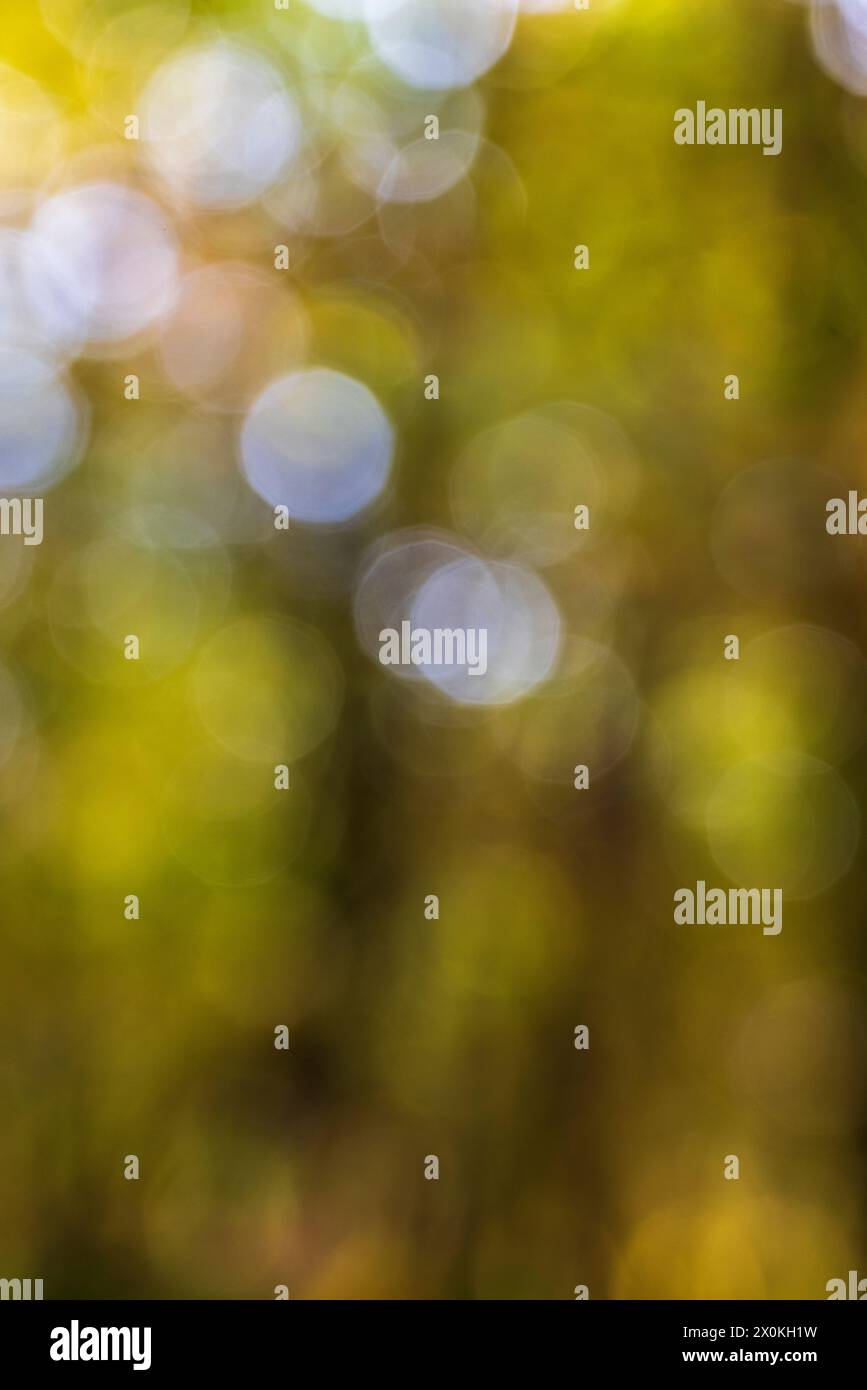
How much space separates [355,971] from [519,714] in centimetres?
21

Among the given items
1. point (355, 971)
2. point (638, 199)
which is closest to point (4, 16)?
point (638, 199)

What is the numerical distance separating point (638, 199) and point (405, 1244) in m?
0.73

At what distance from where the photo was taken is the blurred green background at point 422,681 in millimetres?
704

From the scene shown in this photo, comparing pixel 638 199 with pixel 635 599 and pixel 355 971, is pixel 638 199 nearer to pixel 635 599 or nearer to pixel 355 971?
pixel 635 599

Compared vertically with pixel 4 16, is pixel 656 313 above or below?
below

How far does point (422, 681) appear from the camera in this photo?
0.71 m

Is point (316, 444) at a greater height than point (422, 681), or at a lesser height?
greater

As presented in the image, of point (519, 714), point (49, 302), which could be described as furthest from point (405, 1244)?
point (49, 302)

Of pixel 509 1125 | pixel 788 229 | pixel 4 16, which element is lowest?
pixel 509 1125

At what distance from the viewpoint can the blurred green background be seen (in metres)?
0.70
